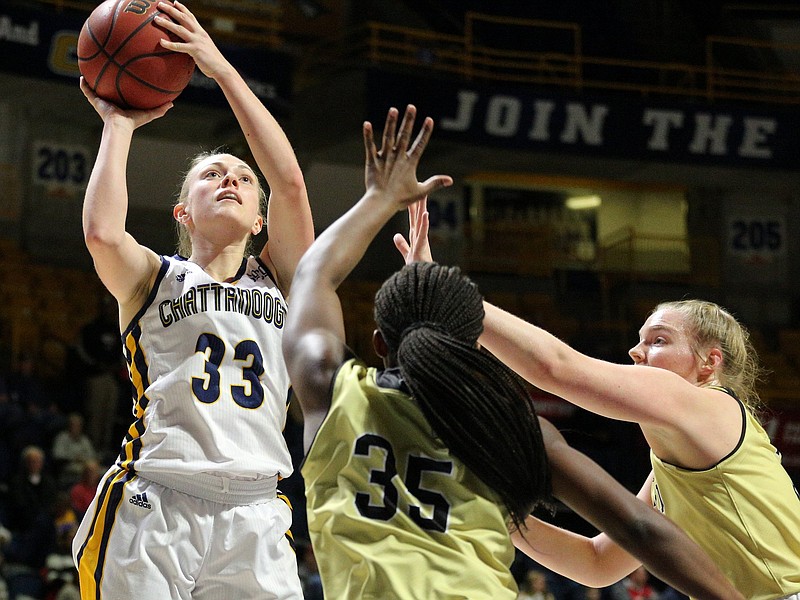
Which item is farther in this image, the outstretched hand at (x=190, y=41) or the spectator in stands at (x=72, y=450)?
the spectator in stands at (x=72, y=450)

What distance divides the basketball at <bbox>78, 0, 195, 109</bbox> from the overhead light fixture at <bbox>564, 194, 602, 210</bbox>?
14103 millimetres

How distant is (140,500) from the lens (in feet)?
9.36

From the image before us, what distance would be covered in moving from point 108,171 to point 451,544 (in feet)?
4.88

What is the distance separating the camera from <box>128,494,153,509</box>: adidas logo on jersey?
2844mm

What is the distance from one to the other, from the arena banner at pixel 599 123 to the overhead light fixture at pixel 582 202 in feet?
13.1

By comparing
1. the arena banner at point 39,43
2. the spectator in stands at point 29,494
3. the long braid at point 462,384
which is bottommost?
the spectator in stands at point 29,494

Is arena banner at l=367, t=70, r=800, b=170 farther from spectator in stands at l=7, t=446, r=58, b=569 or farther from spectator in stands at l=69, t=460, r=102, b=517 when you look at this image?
spectator in stands at l=7, t=446, r=58, b=569

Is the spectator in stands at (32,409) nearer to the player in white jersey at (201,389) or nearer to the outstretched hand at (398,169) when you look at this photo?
the player in white jersey at (201,389)

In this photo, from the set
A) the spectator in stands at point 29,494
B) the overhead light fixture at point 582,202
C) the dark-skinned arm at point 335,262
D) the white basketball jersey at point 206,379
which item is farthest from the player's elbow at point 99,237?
the overhead light fixture at point 582,202

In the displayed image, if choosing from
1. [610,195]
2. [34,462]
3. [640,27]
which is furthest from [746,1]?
[34,462]

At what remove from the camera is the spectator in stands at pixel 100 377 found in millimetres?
9984

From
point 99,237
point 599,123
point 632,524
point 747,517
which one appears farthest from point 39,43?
point 632,524

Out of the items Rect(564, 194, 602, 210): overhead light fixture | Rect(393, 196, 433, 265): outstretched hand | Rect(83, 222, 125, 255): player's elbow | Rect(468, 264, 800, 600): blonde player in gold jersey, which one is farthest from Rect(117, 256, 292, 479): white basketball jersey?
Rect(564, 194, 602, 210): overhead light fixture

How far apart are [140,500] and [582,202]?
14.8 meters
